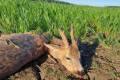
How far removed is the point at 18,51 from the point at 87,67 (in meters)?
1.23

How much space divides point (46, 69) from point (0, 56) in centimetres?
91

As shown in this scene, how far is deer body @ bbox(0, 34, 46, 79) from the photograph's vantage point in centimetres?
478

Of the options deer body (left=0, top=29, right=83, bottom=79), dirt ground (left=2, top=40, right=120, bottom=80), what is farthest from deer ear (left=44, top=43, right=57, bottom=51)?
dirt ground (left=2, top=40, right=120, bottom=80)

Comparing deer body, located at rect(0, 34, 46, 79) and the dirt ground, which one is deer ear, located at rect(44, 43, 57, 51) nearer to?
deer body, located at rect(0, 34, 46, 79)

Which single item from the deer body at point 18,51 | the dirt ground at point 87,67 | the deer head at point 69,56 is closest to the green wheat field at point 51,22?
the dirt ground at point 87,67

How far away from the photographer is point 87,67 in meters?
5.65

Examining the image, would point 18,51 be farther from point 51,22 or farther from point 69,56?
point 51,22

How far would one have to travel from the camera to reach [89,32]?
7.52 metres

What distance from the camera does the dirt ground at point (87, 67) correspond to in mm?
5180

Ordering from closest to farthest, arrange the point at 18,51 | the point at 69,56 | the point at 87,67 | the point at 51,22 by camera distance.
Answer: the point at 18,51 < the point at 69,56 < the point at 87,67 < the point at 51,22

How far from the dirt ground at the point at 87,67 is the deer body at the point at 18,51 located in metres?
0.12

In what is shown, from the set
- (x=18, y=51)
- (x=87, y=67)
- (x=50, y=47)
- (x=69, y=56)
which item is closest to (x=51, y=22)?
(x=50, y=47)

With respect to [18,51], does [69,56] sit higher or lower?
lower

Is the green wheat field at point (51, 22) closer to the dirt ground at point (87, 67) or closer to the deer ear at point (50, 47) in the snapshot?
the dirt ground at point (87, 67)
